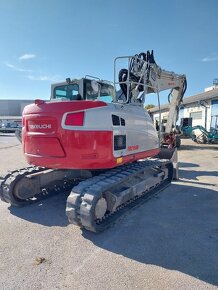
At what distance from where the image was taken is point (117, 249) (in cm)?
386

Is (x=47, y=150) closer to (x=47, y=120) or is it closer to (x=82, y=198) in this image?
(x=47, y=120)

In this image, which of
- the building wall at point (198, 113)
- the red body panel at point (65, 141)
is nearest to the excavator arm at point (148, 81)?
the red body panel at point (65, 141)

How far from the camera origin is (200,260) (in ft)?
11.5

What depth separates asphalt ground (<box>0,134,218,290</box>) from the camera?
10.3 ft

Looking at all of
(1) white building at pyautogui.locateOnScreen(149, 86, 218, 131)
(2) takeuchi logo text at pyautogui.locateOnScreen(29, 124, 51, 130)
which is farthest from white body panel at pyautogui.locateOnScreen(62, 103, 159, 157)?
(1) white building at pyautogui.locateOnScreen(149, 86, 218, 131)

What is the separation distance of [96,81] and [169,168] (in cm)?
335

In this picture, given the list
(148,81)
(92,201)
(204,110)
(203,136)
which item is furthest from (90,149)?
(204,110)

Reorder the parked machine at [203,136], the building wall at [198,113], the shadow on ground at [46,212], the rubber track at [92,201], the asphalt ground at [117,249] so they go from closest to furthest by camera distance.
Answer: the asphalt ground at [117,249] → the rubber track at [92,201] → the shadow on ground at [46,212] → the parked machine at [203,136] → the building wall at [198,113]

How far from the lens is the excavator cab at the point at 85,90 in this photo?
18.7 feet

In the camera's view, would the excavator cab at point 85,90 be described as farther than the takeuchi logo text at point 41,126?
Yes

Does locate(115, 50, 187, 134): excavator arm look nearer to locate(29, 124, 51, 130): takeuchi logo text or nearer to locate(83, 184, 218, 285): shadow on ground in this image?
locate(29, 124, 51, 130): takeuchi logo text

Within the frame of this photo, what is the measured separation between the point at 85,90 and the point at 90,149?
5.61 feet

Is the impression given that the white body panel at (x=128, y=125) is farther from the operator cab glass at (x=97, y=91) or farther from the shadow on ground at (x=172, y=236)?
the shadow on ground at (x=172, y=236)

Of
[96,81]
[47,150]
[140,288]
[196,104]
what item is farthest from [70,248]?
[196,104]
